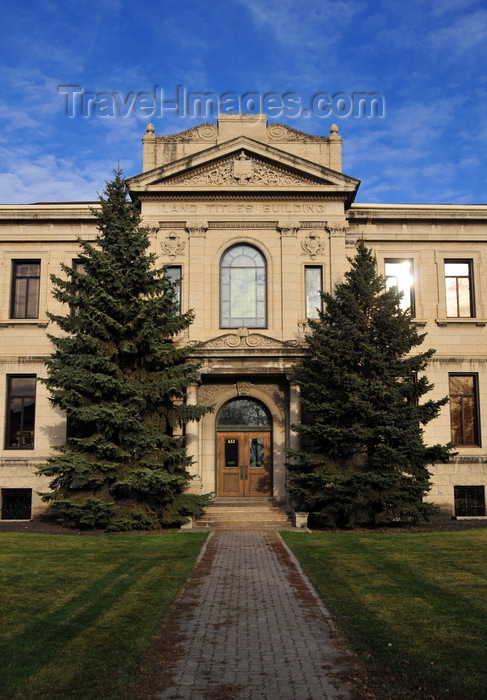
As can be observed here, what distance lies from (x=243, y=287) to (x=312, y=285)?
2.57 metres

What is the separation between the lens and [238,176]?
24.2 meters

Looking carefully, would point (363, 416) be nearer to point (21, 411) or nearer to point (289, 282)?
point (289, 282)

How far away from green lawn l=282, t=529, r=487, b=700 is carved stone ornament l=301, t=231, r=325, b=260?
35.4 ft

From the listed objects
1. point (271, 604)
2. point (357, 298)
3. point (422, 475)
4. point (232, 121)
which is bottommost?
point (271, 604)

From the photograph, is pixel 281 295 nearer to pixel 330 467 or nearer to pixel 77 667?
pixel 330 467

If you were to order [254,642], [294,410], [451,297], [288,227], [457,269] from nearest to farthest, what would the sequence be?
[254,642] → [294,410] → [288,227] → [451,297] → [457,269]

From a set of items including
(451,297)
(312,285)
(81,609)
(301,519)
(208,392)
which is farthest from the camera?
(451,297)

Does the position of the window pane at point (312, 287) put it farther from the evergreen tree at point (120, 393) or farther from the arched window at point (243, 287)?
Answer: the evergreen tree at point (120, 393)

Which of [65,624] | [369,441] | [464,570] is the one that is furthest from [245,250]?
[65,624]

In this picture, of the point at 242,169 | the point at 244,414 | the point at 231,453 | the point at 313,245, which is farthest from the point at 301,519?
the point at 242,169

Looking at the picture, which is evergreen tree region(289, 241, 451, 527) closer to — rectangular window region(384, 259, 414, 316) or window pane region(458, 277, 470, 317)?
rectangular window region(384, 259, 414, 316)

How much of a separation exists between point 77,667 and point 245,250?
18754 millimetres

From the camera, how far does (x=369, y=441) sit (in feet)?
66.3

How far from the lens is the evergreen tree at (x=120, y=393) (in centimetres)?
1905
